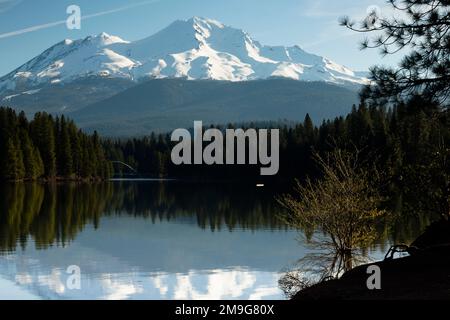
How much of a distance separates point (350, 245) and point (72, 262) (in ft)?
42.9

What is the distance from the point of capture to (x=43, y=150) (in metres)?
114

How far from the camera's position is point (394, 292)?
51.5 feet

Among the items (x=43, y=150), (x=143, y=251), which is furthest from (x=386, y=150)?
(x=143, y=251)

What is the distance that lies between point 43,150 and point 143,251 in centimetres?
8048

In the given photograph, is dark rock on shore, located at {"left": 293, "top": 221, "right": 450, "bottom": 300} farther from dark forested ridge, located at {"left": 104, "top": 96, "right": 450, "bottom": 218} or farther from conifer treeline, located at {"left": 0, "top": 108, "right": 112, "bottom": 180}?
conifer treeline, located at {"left": 0, "top": 108, "right": 112, "bottom": 180}

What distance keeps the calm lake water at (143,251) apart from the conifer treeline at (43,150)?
41.4 metres

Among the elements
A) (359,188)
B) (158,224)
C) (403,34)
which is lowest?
(158,224)

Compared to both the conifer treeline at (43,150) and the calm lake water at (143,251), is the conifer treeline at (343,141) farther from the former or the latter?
the conifer treeline at (43,150)

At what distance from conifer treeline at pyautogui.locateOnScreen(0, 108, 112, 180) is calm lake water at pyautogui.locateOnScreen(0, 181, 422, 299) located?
41.4m

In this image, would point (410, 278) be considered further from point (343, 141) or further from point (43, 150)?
point (43, 150)

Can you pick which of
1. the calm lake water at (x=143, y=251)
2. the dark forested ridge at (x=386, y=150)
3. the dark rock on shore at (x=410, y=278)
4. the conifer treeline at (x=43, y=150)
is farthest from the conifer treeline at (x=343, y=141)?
the dark rock on shore at (x=410, y=278)
